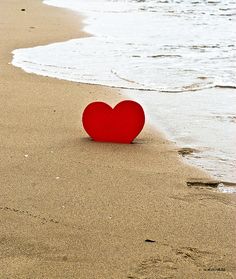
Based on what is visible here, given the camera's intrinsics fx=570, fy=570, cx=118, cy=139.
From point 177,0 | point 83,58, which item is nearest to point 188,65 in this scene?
point 83,58

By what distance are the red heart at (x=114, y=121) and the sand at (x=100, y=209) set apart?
0.08m

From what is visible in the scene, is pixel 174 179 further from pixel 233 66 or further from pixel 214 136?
pixel 233 66

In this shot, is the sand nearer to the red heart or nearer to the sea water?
the red heart

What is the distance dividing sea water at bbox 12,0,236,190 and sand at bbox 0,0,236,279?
346 mm

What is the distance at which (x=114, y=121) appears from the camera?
3.99 meters

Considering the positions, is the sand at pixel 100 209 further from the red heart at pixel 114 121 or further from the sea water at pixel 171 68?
the sea water at pixel 171 68

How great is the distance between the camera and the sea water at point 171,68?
14.1 feet

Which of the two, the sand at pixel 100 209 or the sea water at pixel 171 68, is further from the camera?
the sea water at pixel 171 68

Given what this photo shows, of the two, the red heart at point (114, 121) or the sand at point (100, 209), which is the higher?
the red heart at point (114, 121)

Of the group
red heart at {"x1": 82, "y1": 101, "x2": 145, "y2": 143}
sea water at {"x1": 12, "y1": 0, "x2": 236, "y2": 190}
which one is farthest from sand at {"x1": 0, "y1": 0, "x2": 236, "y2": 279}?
sea water at {"x1": 12, "y1": 0, "x2": 236, "y2": 190}

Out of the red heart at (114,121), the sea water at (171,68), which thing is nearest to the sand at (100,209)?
the red heart at (114,121)

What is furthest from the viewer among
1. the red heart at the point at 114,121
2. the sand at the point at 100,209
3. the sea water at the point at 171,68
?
the sea water at the point at 171,68

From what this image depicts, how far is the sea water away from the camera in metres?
4.29

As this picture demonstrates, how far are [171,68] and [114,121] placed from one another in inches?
123
